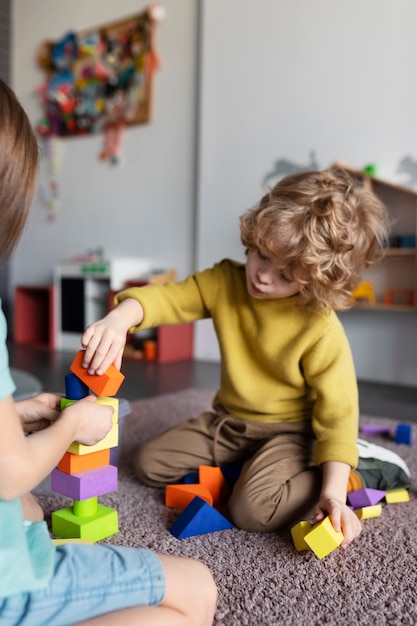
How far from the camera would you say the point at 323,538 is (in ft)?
2.39

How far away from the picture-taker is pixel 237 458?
40.9 inches

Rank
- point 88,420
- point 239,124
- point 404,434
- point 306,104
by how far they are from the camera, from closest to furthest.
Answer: point 88,420, point 404,434, point 306,104, point 239,124

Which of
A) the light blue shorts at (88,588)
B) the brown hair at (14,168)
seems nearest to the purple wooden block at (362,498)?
the light blue shorts at (88,588)

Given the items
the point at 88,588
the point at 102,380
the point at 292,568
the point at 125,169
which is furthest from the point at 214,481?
the point at 125,169

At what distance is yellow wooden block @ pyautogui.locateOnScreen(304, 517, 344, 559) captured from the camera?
0.73m

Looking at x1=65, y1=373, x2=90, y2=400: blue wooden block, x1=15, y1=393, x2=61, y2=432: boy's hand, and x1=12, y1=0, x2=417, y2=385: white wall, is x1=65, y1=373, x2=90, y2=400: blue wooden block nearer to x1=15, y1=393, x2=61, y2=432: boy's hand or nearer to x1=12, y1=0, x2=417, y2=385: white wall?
x1=15, y1=393, x2=61, y2=432: boy's hand

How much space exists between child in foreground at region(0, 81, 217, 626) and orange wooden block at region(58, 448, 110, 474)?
0.56ft

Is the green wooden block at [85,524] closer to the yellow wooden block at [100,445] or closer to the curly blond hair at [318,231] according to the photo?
the yellow wooden block at [100,445]

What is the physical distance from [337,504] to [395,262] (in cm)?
157

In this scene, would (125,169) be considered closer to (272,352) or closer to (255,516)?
(272,352)

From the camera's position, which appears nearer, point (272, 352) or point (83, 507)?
point (83, 507)

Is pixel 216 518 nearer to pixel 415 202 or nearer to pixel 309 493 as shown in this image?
pixel 309 493

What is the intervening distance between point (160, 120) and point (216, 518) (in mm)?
2380

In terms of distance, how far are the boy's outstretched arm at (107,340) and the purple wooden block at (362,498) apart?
1.49 feet
